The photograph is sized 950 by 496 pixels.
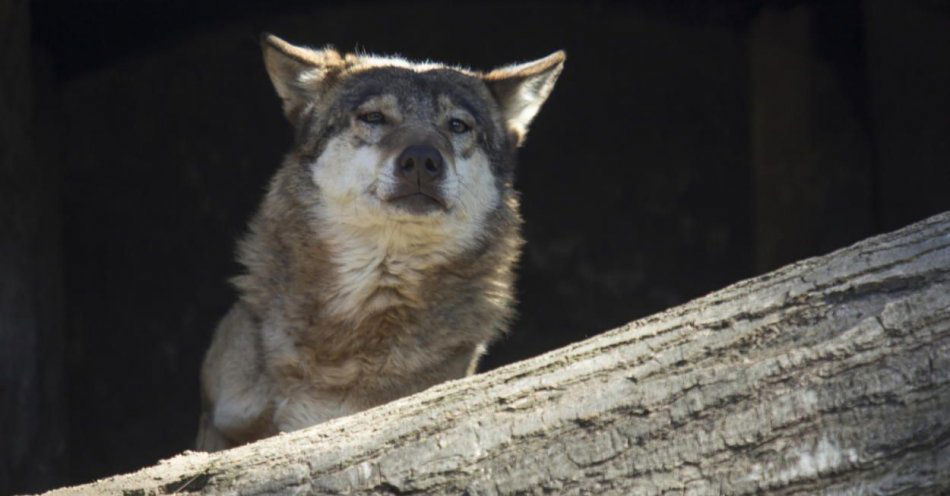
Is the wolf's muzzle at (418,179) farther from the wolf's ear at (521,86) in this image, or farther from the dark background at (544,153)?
the dark background at (544,153)

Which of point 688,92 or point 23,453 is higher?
point 688,92

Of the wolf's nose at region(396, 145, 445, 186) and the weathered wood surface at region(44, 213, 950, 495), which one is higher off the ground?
the wolf's nose at region(396, 145, 445, 186)

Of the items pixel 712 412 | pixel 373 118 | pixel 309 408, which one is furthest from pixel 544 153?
pixel 712 412

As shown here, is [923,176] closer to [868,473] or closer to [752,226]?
[752,226]

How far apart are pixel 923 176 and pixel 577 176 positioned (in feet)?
7.12

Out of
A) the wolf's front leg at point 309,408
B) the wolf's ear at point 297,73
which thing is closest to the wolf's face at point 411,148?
the wolf's ear at point 297,73

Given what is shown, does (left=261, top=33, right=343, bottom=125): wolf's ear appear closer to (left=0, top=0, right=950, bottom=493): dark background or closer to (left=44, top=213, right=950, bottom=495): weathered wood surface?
(left=0, top=0, right=950, bottom=493): dark background

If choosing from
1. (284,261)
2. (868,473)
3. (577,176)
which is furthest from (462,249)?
(577,176)

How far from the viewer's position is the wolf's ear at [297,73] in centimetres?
619

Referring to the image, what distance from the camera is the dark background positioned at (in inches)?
338

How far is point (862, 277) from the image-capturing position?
3.41 metres

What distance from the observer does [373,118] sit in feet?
19.5

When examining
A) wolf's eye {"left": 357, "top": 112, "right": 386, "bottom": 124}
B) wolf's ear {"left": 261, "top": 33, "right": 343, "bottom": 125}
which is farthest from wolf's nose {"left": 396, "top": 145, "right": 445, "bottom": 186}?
wolf's ear {"left": 261, "top": 33, "right": 343, "bottom": 125}

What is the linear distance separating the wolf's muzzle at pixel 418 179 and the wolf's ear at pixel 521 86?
0.91 metres
